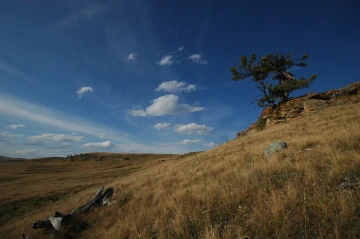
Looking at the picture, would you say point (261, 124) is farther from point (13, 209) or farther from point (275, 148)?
point (13, 209)

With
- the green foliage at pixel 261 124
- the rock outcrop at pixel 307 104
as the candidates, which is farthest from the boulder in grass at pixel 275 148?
the green foliage at pixel 261 124

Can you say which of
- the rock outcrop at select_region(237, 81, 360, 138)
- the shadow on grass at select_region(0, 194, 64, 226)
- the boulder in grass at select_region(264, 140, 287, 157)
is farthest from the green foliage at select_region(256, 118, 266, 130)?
the shadow on grass at select_region(0, 194, 64, 226)

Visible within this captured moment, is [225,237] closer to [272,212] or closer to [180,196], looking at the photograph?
[272,212]

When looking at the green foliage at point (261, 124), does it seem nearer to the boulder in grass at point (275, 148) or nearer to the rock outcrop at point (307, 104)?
the rock outcrop at point (307, 104)

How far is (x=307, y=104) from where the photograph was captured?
2183 centimetres

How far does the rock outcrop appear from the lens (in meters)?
19.8

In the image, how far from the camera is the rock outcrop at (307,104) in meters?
19.8

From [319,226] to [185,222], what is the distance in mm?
2631

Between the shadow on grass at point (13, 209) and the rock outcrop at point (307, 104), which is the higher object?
the rock outcrop at point (307, 104)

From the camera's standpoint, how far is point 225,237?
3.25m

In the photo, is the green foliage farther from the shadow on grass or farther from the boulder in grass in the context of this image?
the shadow on grass

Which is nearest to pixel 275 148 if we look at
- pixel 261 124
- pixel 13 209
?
pixel 261 124

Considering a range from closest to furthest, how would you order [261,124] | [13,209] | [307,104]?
1. [13,209]
2. [307,104]
3. [261,124]

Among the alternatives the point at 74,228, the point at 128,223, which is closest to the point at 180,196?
the point at 128,223
